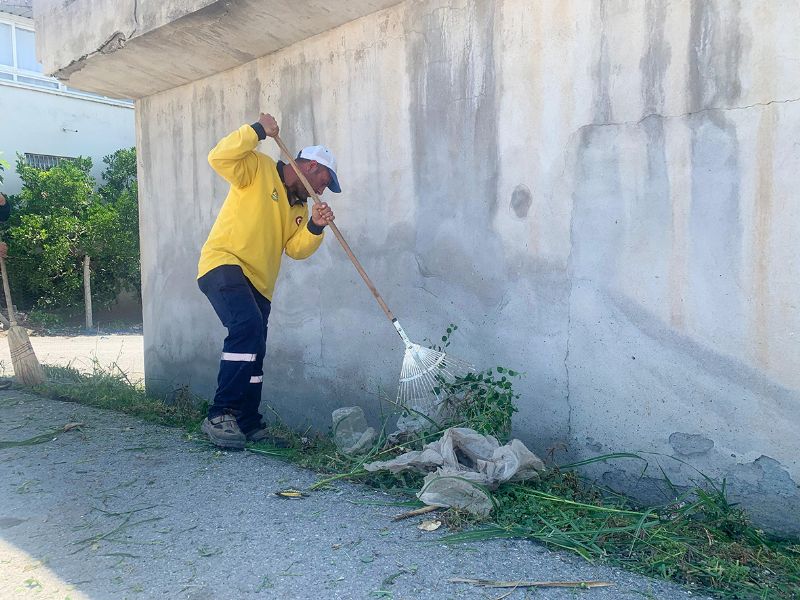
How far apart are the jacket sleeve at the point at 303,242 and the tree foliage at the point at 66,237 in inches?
397

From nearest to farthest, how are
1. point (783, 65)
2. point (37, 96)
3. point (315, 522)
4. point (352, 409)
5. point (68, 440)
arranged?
point (783, 65), point (315, 522), point (352, 409), point (68, 440), point (37, 96)

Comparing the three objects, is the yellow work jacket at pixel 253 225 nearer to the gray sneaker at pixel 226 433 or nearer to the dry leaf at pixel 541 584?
the gray sneaker at pixel 226 433

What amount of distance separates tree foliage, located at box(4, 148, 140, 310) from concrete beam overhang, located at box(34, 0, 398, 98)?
24.9ft

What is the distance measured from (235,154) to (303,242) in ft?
2.41

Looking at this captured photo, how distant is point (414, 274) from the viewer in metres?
4.31

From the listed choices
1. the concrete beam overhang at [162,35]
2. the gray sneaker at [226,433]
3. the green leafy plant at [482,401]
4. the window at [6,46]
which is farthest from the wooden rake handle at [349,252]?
the window at [6,46]

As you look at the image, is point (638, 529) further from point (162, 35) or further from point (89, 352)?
point (89, 352)

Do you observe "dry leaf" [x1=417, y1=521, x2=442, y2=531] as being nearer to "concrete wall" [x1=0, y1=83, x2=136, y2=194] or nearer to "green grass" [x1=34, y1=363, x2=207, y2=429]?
"green grass" [x1=34, y1=363, x2=207, y2=429]

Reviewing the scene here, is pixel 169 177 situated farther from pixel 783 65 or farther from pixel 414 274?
pixel 783 65

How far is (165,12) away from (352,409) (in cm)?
295

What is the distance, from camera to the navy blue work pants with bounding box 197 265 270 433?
161 inches

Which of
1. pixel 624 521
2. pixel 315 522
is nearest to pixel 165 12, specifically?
pixel 315 522

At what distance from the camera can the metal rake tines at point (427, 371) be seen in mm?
3896

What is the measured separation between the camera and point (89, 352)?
9812 mm
